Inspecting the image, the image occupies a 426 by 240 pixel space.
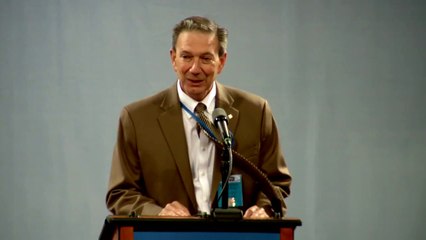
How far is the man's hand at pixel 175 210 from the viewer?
314 centimetres

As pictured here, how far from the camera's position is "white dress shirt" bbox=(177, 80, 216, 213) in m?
3.49

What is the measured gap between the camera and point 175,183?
11.5 ft

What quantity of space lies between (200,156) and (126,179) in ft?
1.01

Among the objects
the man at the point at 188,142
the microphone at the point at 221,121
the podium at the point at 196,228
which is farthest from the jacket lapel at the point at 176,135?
the podium at the point at 196,228

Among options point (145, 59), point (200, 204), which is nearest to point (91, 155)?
point (145, 59)

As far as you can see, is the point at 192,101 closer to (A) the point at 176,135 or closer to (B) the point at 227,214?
(A) the point at 176,135

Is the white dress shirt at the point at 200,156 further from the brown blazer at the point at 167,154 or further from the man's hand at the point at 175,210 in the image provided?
the man's hand at the point at 175,210

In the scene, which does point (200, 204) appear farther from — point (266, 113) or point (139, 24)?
point (139, 24)

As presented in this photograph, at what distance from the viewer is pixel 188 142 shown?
11.7 ft

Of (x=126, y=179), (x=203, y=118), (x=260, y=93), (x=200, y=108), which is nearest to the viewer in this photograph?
(x=203, y=118)

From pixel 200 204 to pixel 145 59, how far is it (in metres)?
1.49

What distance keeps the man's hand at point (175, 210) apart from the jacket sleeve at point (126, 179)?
91 mm

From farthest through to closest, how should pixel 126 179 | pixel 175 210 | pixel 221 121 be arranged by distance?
pixel 126 179
pixel 175 210
pixel 221 121

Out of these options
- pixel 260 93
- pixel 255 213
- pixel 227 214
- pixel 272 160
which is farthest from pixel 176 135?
pixel 260 93
